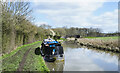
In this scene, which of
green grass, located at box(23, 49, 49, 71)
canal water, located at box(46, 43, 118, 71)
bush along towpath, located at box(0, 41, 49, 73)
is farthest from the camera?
canal water, located at box(46, 43, 118, 71)

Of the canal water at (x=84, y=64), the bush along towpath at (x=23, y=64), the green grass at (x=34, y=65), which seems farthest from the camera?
the canal water at (x=84, y=64)

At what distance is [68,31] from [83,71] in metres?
73.2

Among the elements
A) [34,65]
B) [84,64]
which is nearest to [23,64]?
[34,65]

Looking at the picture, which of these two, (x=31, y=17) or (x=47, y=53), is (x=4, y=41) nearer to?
(x=47, y=53)

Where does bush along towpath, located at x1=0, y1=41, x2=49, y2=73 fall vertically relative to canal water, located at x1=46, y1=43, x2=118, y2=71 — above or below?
above

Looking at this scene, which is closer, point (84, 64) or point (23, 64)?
point (23, 64)

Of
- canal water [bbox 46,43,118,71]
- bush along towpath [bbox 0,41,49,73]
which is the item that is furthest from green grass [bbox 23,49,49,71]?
canal water [bbox 46,43,118,71]

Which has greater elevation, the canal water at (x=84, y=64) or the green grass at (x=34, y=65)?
the green grass at (x=34, y=65)

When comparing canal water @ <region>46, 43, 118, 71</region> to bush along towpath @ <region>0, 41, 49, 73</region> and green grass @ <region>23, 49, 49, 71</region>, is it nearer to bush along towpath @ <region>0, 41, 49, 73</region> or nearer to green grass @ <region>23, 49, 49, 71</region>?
green grass @ <region>23, 49, 49, 71</region>

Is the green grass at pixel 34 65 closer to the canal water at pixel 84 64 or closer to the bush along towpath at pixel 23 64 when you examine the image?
the bush along towpath at pixel 23 64

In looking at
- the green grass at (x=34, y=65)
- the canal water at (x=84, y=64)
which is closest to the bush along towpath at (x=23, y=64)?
the green grass at (x=34, y=65)

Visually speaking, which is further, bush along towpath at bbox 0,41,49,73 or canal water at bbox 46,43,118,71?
canal water at bbox 46,43,118,71

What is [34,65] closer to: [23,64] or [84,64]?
[23,64]

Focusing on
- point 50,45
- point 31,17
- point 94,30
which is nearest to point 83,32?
point 94,30
